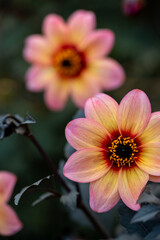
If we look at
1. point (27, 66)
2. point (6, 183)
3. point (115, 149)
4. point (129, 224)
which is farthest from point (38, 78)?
point (129, 224)

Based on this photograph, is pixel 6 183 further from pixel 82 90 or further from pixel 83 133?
pixel 82 90

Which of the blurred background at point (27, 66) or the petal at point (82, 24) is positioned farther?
the blurred background at point (27, 66)

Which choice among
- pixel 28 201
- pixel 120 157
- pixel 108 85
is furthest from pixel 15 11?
pixel 120 157

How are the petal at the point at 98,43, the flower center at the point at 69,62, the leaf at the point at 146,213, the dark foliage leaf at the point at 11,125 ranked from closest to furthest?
the leaf at the point at 146,213 < the dark foliage leaf at the point at 11,125 < the petal at the point at 98,43 < the flower center at the point at 69,62

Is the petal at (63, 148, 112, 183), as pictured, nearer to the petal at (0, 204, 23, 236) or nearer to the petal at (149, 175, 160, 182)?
the petal at (149, 175, 160, 182)

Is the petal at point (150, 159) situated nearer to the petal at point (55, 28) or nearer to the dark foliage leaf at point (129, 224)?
the dark foliage leaf at point (129, 224)

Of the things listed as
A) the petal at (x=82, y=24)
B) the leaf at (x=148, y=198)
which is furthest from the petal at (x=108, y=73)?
the leaf at (x=148, y=198)
